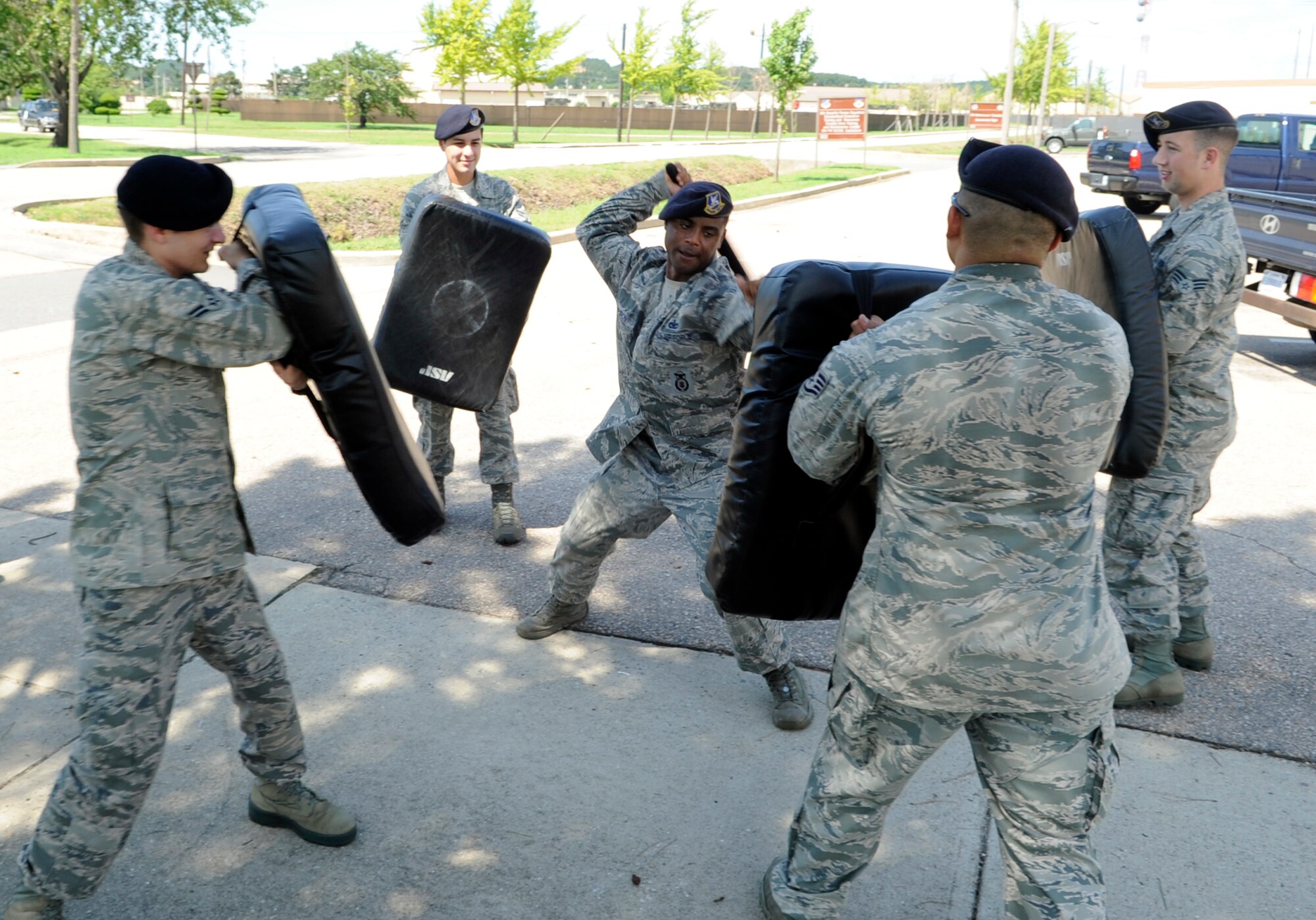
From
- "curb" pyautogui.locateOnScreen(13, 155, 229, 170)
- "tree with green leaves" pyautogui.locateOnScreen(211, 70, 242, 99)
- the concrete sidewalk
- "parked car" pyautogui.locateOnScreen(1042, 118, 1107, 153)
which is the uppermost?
"tree with green leaves" pyautogui.locateOnScreen(211, 70, 242, 99)

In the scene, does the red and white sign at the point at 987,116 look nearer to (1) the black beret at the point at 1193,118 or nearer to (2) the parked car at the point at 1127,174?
(2) the parked car at the point at 1127,174

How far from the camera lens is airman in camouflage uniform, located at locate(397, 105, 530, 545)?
5.45 metres

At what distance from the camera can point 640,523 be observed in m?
4.07

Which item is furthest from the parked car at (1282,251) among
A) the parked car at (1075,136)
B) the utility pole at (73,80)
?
the parked car at (1075,136)

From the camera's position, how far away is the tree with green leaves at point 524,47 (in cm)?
3781

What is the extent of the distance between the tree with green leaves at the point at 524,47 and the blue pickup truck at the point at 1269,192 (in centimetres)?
1982

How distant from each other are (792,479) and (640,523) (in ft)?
4.81

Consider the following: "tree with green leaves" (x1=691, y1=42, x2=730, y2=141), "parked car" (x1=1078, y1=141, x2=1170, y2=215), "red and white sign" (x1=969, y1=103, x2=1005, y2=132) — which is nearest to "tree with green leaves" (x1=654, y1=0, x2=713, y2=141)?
"tree with green leaves" (x1=691, y1=42, x2=730, y2=141)

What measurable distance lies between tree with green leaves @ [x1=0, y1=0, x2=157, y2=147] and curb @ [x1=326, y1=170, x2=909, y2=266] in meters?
13.3

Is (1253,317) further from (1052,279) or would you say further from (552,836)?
(552,836)

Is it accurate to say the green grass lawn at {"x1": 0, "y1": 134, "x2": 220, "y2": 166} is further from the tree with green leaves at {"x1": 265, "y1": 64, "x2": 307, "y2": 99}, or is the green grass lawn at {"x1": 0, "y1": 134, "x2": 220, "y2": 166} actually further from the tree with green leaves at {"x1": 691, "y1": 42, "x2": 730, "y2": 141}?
the tree with green leaves at {"x1": 265, "y1": 64, "x2": 307, "y2": 99}

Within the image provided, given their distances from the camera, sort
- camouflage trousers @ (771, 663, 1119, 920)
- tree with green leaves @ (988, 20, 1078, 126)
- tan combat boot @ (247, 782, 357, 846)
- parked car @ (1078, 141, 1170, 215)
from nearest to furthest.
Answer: camouflage trousers @ (771, 663, 1119, 920)
tan combat boot @ (247, 782, 357, 846)
parked car @ (1078, 141, 1170, 215)
tree with green leaves @ (988, 20, 1078, 126)

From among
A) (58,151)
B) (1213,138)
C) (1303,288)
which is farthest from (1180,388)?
(58,151)

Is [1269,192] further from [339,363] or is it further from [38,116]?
[38,116]
